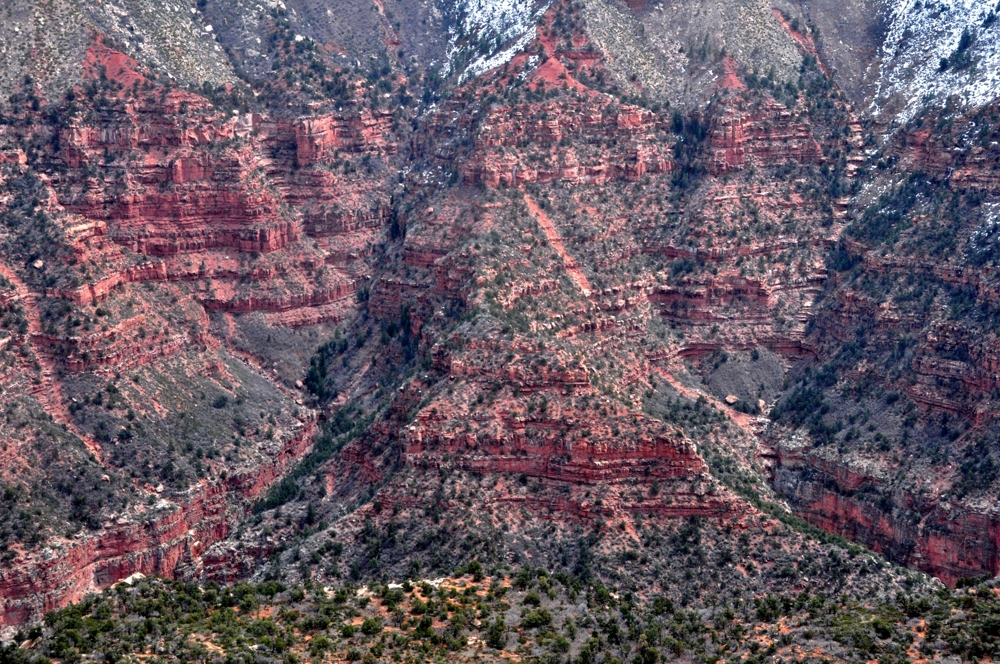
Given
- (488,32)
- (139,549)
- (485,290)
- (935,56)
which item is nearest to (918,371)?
(485,290)

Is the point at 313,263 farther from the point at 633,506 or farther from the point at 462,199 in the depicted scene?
the point at 633,506

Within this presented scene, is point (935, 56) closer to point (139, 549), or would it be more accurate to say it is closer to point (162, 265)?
point (162, 265)

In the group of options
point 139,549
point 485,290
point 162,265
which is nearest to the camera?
point 139,549

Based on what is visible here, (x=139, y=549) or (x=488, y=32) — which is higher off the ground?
(x=488, y=32)

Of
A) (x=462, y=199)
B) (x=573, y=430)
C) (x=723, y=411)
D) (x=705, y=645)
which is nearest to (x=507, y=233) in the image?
(x=462, y=199)

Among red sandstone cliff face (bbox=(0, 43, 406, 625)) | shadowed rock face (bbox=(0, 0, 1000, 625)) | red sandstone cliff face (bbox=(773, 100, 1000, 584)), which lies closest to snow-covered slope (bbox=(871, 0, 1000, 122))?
shadowed rock face (bbox=(0, 0, 1000, 625))

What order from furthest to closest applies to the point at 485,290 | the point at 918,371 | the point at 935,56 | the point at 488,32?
→ the point at 488,32 → the point at 935,56 → the point at 918,371 → the point at 485,290
